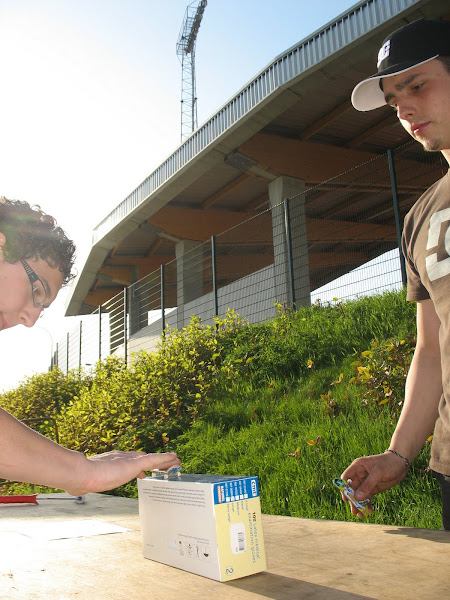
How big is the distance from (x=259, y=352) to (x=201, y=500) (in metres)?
5.12

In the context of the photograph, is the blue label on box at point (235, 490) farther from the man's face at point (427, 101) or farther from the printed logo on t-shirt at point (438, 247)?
the man's face at point (427, 101)

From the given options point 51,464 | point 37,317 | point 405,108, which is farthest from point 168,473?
point 405,108

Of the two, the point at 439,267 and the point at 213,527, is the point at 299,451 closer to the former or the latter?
the point at 439,267

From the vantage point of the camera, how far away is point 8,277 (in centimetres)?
132

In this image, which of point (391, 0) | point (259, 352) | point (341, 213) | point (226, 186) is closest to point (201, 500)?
point (259, 352)

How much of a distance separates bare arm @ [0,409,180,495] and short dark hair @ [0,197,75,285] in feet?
1.29

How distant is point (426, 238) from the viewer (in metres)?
1.69

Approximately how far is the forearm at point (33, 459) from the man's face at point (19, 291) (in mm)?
285

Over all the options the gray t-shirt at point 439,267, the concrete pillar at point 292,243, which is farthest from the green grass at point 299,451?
the concrete pillar at point 292,243

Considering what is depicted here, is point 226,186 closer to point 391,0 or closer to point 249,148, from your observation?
point 249,148

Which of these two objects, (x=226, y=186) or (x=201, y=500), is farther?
(x=226, y=186)

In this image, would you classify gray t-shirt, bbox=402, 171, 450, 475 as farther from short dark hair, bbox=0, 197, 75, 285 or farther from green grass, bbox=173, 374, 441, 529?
green grass, bbox=173, 374, 441, 529

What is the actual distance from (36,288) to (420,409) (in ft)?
4.04

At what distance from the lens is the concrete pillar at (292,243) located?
869 centimetres
